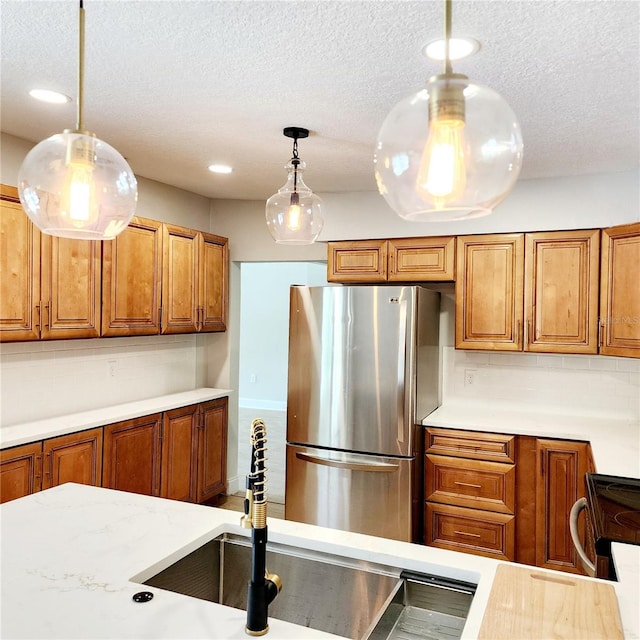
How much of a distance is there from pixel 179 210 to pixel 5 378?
6.09 ft

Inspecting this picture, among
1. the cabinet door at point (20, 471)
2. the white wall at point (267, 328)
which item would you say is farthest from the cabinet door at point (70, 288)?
the white wall at point (267, 328)

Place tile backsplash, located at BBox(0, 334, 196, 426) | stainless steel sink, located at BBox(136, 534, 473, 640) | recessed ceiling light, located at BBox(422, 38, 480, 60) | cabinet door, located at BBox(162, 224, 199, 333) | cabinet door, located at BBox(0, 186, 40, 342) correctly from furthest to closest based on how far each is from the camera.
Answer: cabinet door, located at BBox(162, 224, 199, 333) → tile backsplash, located at BBox(0, 334, 196, 426) → cabinet door, located at BBox(0, 186, 40, 342) → recessed ceiling light, located at BBox(422, 38, 480, 60) → stainless steel sink, located at BBox(136, 534, 473, 640)

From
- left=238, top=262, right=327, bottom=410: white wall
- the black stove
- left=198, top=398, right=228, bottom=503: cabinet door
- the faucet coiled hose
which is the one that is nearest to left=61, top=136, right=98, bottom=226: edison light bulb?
the faucet coiled hose

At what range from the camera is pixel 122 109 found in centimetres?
248

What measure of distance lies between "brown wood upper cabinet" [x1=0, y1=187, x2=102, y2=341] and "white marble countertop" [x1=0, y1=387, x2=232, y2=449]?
A: 0.48 m

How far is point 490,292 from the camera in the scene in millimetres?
3621

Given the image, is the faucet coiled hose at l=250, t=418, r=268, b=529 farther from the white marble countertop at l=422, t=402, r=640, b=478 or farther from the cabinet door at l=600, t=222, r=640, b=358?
the cabinet door at l=600, t=222, r=640, b=358

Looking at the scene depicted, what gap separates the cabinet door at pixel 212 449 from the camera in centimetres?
423

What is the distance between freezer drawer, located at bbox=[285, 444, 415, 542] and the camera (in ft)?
11.0

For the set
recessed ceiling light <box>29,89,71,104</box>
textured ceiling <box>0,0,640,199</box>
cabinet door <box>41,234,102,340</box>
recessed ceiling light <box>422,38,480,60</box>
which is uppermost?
recessed ceiling light <box>29,89,71,104</box>

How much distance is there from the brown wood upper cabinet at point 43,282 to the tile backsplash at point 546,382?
243 cm

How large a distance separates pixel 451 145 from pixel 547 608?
101 cm

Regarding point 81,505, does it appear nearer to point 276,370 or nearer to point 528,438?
point 528,438

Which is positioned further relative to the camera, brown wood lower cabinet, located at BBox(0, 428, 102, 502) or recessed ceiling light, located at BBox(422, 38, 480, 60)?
brown wood lower cabinet, located at BBox(0, 428, 102, 502)
